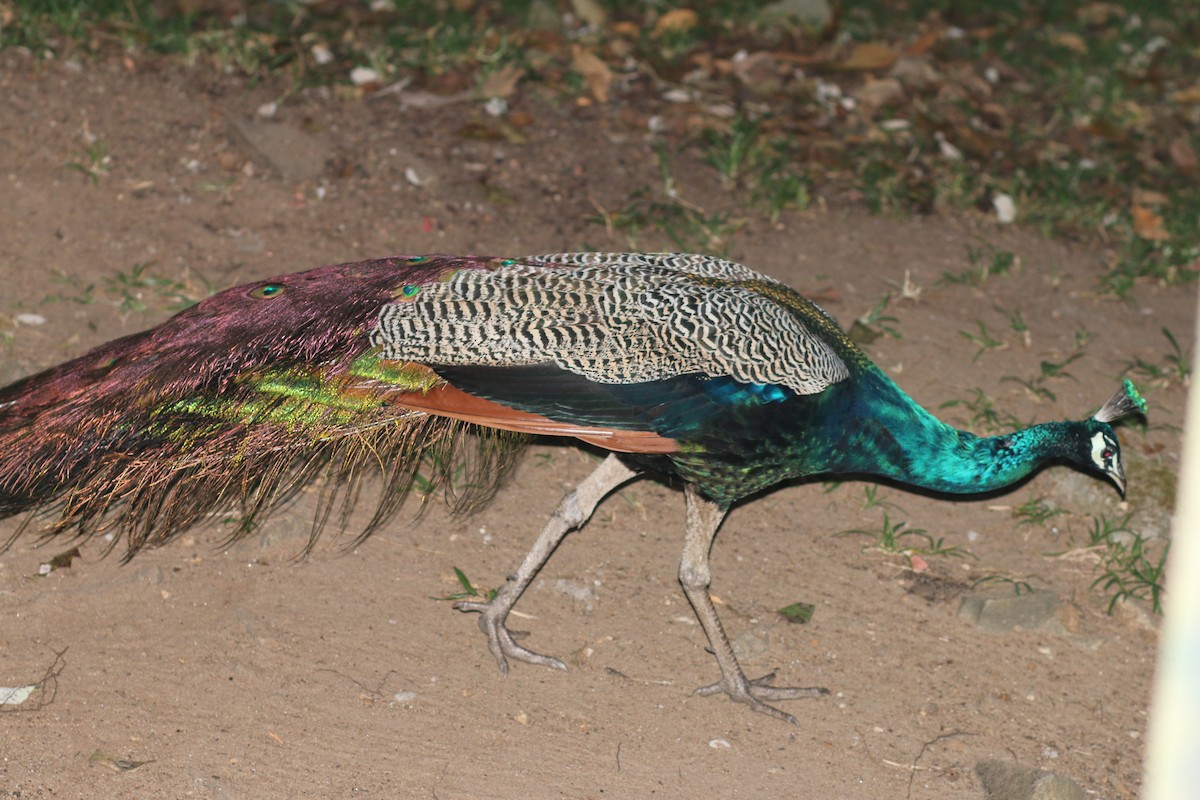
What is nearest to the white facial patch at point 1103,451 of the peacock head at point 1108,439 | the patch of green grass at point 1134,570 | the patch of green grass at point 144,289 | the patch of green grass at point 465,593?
the peacock head at point 1108,439

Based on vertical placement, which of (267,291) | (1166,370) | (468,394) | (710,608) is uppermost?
(267,291)

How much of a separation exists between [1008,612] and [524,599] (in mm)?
1406

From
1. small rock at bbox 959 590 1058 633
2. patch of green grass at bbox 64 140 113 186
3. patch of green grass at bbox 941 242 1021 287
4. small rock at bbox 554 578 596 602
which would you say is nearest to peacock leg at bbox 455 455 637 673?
small rock at bbox 554 578 596 602

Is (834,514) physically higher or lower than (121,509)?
lower

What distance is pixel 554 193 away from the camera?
542 centimetres

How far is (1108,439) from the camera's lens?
11.9ft

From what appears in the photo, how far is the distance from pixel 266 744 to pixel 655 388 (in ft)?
4.14

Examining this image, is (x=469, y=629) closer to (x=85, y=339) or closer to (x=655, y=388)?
(x=655, y=388)

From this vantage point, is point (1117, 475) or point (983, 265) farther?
point (983, 265)

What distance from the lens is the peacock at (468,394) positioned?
3.14 m

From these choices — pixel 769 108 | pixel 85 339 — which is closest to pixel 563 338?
pixel 85 339

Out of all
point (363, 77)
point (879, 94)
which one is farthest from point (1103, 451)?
point (363, 77)

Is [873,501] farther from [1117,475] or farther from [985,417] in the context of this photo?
[1117,475]

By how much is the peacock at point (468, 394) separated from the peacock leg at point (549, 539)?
14mm
